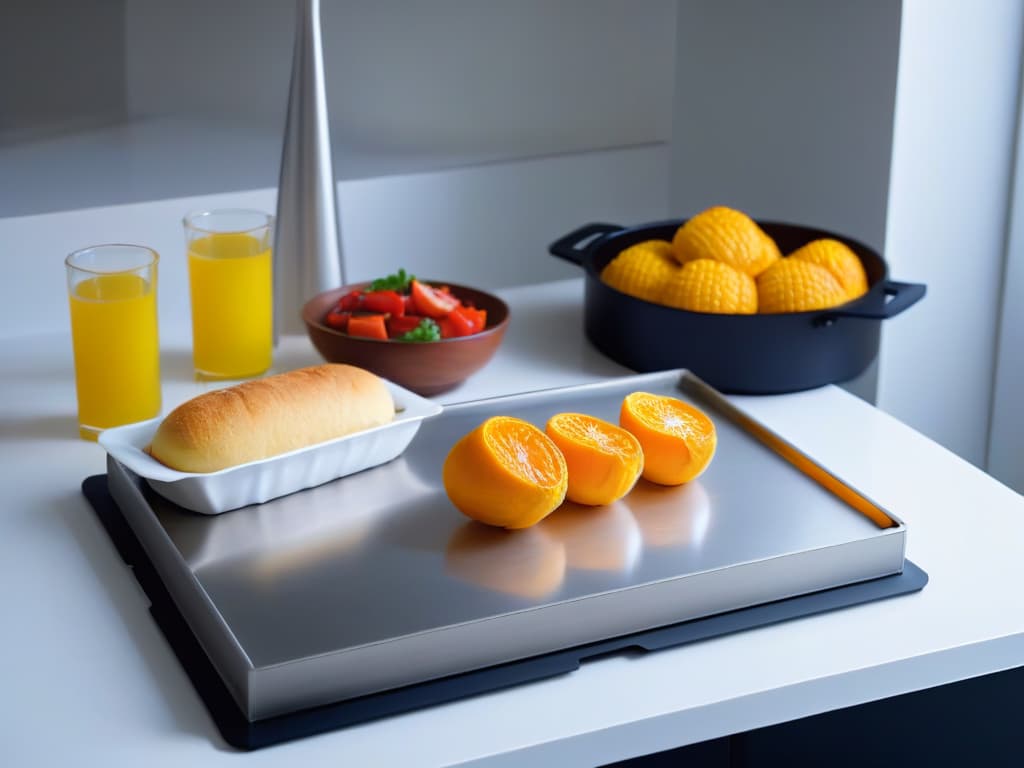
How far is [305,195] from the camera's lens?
4.77ft

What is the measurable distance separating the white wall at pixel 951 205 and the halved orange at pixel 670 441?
618mm

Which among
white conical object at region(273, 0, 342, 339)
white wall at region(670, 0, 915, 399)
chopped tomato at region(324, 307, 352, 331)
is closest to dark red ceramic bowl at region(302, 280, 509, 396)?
chopped tomato at region(324, 307, 352, 331)

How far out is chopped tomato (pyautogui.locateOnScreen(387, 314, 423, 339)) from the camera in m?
1.37

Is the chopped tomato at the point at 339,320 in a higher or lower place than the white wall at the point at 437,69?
lower

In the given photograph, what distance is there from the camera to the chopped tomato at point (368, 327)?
1.35 m

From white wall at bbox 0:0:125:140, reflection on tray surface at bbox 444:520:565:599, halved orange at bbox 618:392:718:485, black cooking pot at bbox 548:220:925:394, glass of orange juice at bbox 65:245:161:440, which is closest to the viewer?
reflection on tray surface at bbox 444:520:565:599

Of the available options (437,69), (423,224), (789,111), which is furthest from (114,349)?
(789,111)

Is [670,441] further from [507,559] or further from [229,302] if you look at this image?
[229,302]

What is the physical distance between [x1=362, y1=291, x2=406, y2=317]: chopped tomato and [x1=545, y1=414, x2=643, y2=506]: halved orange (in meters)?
0.36

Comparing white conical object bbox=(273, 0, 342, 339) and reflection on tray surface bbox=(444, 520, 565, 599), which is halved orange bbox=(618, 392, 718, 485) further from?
white conical object bbox=(273, 0, 342, 339)

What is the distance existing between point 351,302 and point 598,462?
0.48m

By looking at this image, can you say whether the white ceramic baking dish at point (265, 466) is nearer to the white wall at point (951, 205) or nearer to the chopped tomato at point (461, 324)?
the chopped tomato at point (461, 324)

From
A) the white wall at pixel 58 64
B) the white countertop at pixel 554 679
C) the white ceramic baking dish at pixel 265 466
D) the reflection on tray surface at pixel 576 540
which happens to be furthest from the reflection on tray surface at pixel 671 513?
the white wall at pixel 58 64

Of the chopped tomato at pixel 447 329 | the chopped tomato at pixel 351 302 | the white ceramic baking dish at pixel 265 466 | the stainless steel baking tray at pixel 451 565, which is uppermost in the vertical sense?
the chopped tomato at pixel 351 302
